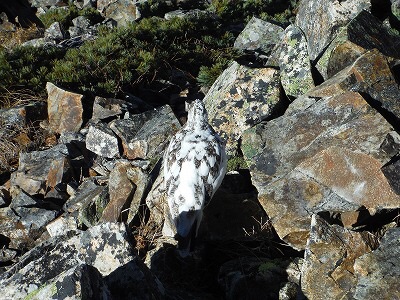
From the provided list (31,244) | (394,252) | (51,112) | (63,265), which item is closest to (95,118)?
(51,112)

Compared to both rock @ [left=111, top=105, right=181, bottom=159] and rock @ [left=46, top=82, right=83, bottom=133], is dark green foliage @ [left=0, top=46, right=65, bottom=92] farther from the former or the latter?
rock @ [left=111, top=105, right=181, bottom=159]

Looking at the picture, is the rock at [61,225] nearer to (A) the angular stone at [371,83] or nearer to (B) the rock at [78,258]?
(B) the rock at [78,258]

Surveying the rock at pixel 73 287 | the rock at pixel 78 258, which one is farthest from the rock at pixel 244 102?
the rock at pixel 73 287

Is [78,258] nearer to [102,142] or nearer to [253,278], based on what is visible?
[253,278]

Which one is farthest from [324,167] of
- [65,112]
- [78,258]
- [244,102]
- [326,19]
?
[65,112]

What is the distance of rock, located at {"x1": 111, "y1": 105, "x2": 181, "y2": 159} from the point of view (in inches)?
329

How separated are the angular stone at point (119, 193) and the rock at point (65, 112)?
6.61ft

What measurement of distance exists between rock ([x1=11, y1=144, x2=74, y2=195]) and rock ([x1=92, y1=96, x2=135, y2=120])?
3.06 feet

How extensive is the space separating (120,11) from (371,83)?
7.08 meters

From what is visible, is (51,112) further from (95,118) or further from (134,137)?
(134,137)

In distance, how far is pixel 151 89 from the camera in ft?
34.4

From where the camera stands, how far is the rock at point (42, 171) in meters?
8.02

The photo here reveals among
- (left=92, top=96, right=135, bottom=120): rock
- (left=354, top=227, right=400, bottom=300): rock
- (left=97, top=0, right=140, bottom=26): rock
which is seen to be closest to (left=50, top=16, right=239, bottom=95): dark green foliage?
(left=92, top=96, right=135, bottom=120): rock

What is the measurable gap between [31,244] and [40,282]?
115 inches
